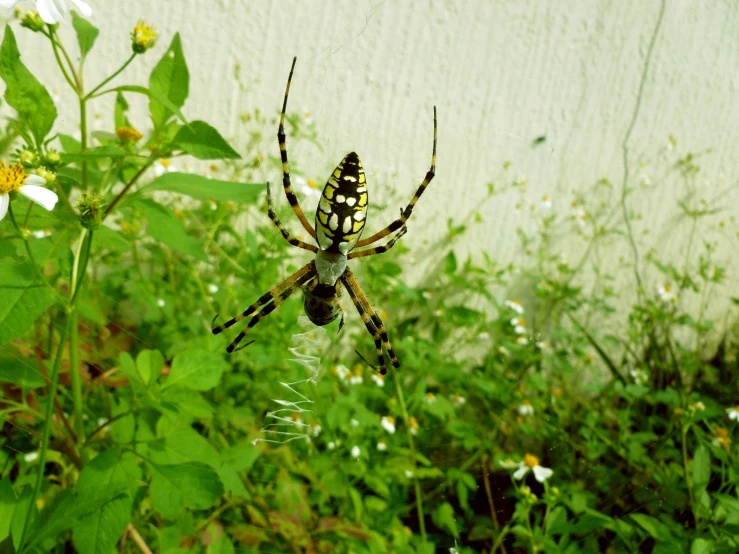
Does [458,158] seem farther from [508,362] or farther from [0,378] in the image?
[0,378]

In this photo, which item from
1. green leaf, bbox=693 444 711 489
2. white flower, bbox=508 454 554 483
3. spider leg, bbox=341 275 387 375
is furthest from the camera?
spider leg, bbox=341 275 387 375

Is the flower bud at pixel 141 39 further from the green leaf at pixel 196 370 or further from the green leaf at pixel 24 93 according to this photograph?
the green leaf at pixel 196 370

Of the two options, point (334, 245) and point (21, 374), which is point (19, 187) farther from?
point (334, 245)

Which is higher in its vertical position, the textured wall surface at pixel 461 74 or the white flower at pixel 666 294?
the textured wall surface at pixel 461 74

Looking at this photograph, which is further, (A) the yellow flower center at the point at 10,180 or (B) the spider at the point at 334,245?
(B) the spider at the point at 334,245

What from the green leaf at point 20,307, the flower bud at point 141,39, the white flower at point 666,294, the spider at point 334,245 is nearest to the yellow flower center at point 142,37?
the flower bud at point 141,39

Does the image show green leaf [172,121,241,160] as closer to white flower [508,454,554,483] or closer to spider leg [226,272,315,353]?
spider leg [226,272,315,353]

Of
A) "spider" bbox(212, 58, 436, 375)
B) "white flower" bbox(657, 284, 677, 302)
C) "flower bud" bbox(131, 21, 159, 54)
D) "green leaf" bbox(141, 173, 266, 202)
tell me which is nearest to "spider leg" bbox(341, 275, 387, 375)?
"spider" bbox(212, 58, 436, 375)
